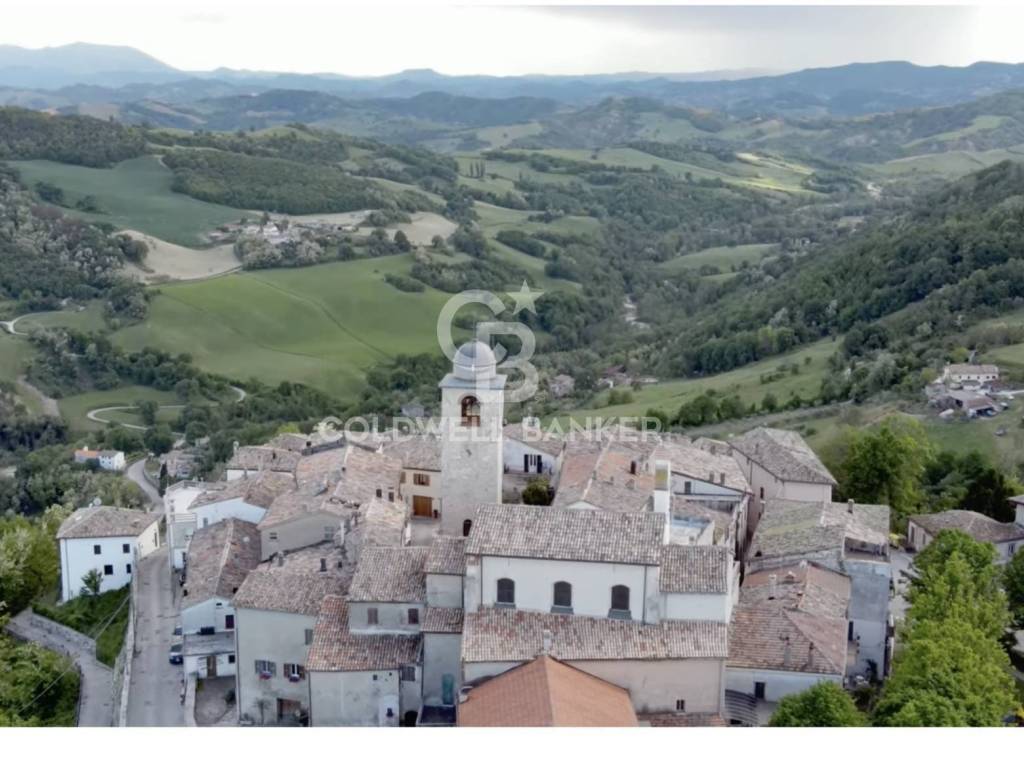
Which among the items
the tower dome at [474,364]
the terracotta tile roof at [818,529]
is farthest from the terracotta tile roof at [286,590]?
the terracotta tile roof at [818,529]

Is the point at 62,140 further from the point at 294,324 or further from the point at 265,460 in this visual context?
the point at 265,460

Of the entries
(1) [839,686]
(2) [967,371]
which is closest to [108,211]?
(2) [967,371]

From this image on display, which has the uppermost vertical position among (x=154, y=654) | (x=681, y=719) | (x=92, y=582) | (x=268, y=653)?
(x=681, y=719)

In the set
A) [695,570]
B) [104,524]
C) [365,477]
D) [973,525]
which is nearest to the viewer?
[695,570]

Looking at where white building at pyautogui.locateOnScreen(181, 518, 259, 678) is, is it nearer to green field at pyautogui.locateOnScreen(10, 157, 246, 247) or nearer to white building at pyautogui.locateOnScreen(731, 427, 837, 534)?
white building at pyautogui.locateOnScreen(731, 427, 837, 534)

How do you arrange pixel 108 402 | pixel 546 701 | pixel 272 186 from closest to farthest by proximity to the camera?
1. pixel 546 701
2. pixel 108 402
3. pixel 272 186

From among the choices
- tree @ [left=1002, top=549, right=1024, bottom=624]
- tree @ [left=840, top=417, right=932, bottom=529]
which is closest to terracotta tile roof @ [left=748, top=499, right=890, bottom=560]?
tree @ [left=1002, top=549, right=1024, bottom=624]

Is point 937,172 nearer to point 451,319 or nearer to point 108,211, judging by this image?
point 451,319

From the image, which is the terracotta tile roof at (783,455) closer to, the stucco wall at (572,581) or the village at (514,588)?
the village at (514,588)

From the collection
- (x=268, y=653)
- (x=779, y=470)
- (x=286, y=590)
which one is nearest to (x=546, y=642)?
(x=286, y=590)
